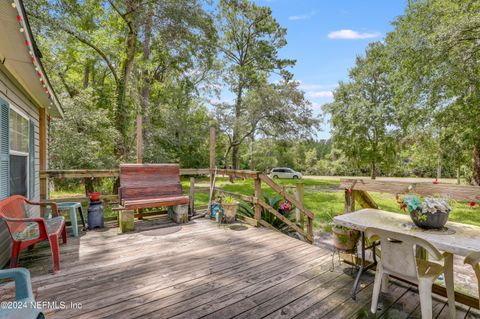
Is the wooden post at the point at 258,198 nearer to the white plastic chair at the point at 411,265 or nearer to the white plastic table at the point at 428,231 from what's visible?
the white plastic table at the point at 428,231

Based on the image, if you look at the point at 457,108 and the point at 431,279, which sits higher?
the point at 457,108

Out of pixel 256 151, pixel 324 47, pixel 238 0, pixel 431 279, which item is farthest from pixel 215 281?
pixel 256 151

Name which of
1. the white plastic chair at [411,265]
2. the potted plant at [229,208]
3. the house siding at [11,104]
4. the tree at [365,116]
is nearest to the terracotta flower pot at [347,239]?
the white plastic chair at [411,265]

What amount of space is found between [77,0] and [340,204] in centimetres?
1159

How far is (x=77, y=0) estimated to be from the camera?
714 centimetres

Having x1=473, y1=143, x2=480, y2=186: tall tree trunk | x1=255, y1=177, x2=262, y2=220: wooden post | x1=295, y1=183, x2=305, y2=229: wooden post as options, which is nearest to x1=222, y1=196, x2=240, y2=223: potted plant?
x1=255, y1=177, x2=262, y2=220: wooden post

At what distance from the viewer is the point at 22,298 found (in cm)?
160

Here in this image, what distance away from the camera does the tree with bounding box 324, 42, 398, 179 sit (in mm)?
15383

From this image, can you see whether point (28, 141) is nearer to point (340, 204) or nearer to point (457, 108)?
point (340, 204)

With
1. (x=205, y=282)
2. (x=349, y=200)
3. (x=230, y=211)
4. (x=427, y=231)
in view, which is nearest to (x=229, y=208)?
(x=230, y=211)

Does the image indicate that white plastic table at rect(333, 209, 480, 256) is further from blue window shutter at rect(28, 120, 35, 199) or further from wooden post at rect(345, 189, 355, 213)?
blue window shutter at rect(28, 120, 35, 199)

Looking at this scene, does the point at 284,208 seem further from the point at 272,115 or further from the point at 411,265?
the point at 272,115

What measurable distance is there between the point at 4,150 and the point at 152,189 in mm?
2251

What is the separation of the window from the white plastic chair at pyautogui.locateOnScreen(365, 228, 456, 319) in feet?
14.5
